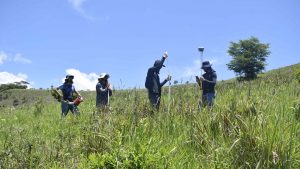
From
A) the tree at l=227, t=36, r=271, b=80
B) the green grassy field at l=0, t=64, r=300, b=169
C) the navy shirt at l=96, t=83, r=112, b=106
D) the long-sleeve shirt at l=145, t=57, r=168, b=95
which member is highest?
the tree at l=227, t=36, r=271, b=80

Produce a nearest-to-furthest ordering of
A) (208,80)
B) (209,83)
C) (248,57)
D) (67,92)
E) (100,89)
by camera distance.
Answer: (209,83) < (208,80) < (100,89) < (67,92) < (248,57)

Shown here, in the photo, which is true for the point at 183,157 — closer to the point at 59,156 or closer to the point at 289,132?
the point at 289,132

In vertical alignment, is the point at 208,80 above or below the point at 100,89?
above

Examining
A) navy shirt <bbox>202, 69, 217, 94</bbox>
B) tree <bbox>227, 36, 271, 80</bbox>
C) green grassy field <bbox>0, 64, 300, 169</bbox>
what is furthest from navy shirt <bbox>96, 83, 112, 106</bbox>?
tree <bbox>227, 36, 271, 80</bbox>

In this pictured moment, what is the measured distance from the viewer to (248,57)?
63812 mm

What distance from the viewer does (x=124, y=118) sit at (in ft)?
23.1

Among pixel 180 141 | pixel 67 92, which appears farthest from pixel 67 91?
pixel 180 141

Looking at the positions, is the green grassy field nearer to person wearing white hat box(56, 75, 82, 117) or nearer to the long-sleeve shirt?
the long-sleeve shirt

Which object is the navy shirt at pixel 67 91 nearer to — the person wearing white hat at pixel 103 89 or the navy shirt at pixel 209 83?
the person wearing white hat at pixel 103 89

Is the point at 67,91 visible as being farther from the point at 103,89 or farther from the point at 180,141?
the point at 180,141

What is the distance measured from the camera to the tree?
6059 cm

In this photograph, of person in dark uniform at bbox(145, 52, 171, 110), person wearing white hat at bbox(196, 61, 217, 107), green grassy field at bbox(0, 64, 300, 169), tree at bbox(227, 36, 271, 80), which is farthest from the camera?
tree at bbox(227, 36, 271, 80)

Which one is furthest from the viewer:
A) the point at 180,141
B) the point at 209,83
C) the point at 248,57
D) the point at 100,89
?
the point at 248,57

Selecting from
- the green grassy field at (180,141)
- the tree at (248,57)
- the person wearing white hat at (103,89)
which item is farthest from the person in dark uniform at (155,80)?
the tree at (248,57)
